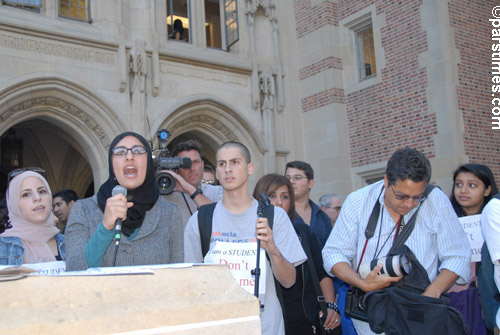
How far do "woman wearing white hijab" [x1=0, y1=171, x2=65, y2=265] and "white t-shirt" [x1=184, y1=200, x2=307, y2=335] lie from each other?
985 millimetres

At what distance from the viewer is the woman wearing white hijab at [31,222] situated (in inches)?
120

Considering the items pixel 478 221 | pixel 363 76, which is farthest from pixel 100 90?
pixel 478 221

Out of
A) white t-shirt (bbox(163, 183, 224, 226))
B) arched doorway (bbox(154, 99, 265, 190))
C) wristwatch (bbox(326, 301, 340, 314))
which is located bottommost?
wristwatch (bbox(326, 301, 340, 314))

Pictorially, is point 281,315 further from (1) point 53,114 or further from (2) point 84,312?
(1) point 53,114

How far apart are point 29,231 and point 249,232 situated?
143cm

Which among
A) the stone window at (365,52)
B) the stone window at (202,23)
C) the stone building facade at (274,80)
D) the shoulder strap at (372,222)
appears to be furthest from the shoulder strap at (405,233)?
the stone window at (365,52)

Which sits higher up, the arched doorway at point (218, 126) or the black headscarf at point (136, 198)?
the arched doorway at point (218, 126)

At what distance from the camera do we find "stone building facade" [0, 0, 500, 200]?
8523 mm

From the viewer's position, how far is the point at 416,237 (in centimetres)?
270

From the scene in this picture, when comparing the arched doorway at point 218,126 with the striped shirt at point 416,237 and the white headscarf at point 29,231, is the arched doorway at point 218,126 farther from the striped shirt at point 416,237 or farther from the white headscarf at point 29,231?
the striped shirt at point 416,237

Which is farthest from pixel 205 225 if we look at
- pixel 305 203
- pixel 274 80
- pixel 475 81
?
pixel 274 80

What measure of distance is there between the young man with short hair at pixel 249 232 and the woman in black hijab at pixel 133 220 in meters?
0.23

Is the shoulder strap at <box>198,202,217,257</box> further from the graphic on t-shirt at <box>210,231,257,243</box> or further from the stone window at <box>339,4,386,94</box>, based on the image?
the stone window at <box>339,4,386,94</box>

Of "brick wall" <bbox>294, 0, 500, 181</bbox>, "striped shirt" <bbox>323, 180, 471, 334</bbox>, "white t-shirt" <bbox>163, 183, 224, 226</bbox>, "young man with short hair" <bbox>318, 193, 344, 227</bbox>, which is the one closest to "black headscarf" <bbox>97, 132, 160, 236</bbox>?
"striped shirt" <bbox>323, 180, 471, 334</bbox>
